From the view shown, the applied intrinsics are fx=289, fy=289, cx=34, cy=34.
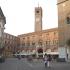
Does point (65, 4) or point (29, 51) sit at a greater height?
point (65, 4)

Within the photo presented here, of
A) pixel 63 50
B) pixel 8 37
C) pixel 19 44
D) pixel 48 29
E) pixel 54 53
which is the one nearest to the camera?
pixel 63 50

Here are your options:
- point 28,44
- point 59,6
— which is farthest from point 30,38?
point 59,6

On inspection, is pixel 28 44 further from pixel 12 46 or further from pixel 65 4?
pixel 65 4

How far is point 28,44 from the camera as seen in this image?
127938mm

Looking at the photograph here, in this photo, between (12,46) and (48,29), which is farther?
(12,46)

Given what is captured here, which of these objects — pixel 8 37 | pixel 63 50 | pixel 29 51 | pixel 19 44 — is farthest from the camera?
pixel 8 37

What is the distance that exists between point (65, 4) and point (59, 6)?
8.26 feet

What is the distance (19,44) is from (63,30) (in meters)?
69.2

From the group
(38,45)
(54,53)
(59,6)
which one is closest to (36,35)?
(38,45)

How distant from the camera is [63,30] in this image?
235 feet

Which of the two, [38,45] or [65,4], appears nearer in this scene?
[65,4]

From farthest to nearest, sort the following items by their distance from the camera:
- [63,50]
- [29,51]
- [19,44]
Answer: [19,44]
[29,51]
[63,50]

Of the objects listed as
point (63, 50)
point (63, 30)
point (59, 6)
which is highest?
point (59, 6)

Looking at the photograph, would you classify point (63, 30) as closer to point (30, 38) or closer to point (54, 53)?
point (54, 53)
